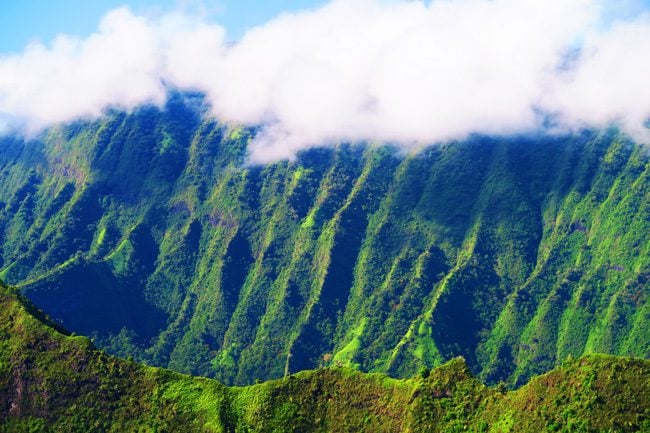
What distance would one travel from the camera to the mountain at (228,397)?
11281 centimetres

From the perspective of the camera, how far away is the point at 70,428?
11819cm

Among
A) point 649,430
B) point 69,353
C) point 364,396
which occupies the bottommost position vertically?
point 649,430

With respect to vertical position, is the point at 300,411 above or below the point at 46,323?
below

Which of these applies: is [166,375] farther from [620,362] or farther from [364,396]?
[620,362]

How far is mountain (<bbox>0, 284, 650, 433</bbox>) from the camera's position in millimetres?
112812

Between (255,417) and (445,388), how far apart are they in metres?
26.7

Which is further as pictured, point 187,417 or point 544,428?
point 187,417

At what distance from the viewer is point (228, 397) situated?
122 metres

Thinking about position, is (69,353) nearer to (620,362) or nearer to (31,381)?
(31,381)

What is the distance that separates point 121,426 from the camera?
11850cm

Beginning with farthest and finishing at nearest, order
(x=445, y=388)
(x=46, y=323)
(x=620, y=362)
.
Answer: (x=46, y=323)
(x=445, y=388)
(x=620, y=362)

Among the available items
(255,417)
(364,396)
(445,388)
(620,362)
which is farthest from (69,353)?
(620,362)

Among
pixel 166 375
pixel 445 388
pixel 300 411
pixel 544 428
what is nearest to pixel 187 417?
pixel 166 375

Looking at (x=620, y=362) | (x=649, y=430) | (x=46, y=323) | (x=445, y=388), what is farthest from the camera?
(x=46, y=323)
